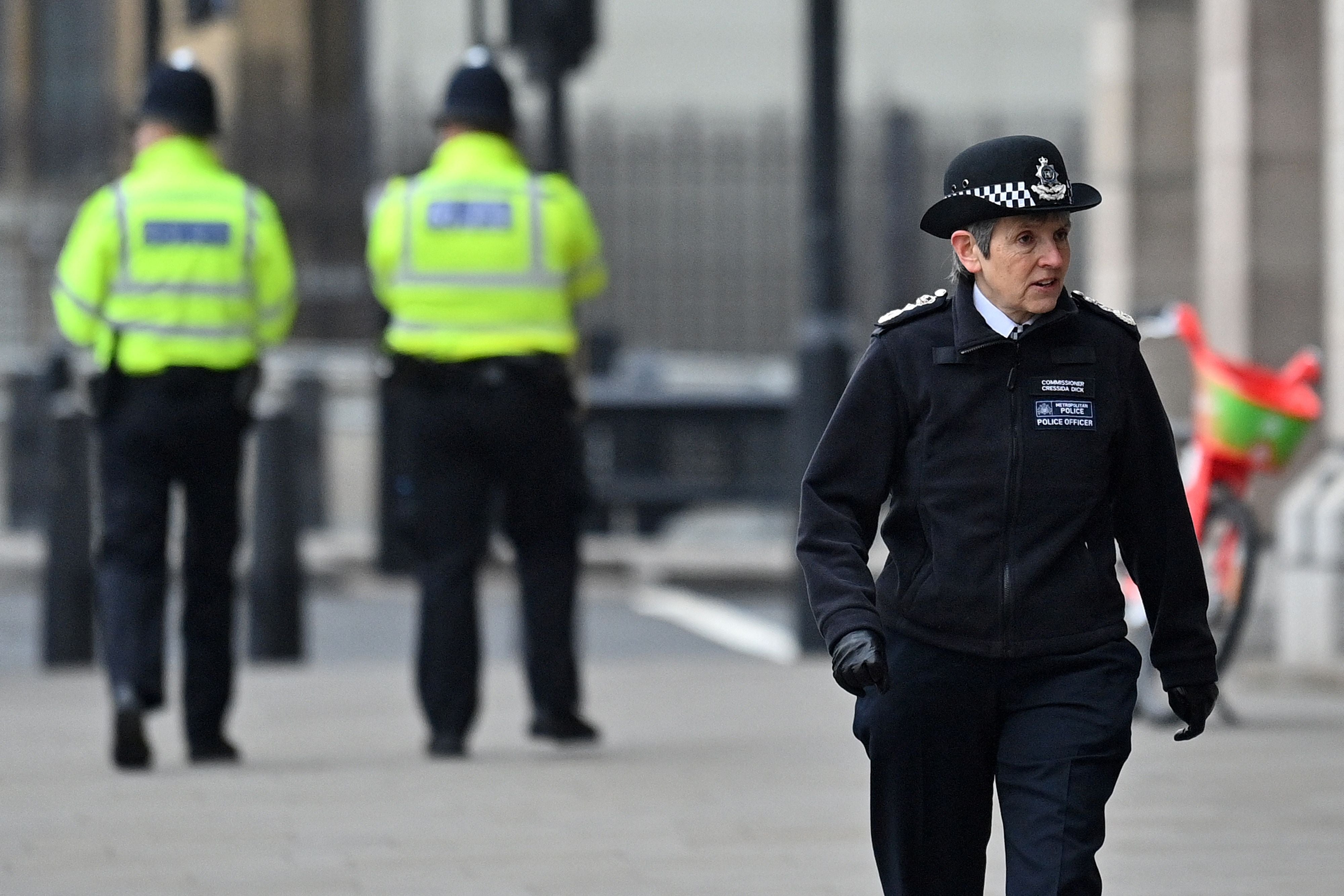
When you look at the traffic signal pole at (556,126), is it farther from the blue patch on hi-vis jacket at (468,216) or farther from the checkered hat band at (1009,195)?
the checkered hat band at (1009,195)

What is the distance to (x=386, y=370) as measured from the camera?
24.9ft

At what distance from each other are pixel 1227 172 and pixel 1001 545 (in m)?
9.11

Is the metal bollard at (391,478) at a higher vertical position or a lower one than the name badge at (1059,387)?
lower

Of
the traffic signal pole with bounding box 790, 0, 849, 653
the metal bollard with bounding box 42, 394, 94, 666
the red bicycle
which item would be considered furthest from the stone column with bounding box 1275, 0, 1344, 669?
the metal bollard with bounding box 42, 394, 94, 666

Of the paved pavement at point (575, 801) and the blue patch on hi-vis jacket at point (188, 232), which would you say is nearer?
the paved pavement at point (575, 801)

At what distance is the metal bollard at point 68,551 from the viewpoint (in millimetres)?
10102

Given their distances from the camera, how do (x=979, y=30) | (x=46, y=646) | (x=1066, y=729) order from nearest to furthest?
(x=1066, y=729) → (x=46, y=646) → (x=979, y=30)

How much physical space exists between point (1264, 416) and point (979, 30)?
19503mm

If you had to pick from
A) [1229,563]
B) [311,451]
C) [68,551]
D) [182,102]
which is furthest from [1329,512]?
[311,451]

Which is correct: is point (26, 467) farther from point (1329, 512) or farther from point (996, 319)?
point (996, 319)

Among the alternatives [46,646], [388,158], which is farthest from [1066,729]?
[388,158]

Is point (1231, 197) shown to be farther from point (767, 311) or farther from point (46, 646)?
point (767, 311)

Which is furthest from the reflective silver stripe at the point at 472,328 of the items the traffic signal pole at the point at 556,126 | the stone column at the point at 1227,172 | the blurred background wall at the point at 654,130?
the stone column at the point at 1227,172

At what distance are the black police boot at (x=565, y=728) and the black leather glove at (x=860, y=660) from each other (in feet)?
12.6
